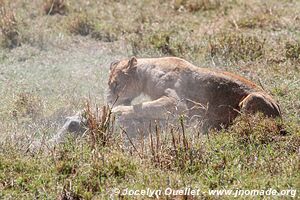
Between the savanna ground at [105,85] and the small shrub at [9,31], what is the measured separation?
0.02 m

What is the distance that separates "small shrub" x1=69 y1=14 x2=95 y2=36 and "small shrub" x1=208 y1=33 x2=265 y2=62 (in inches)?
89.6

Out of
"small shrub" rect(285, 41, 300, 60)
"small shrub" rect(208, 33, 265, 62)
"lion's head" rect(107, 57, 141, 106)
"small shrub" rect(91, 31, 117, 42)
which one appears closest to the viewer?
"lion's head" rect(107, 57, 141, 106)

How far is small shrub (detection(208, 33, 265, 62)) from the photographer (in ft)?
31.4

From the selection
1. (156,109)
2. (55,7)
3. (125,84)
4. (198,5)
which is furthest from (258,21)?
(156,109)

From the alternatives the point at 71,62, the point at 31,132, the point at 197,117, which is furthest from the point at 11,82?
the point at 197,117

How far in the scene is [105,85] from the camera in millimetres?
8586

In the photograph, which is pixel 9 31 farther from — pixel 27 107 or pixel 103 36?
pixel 27 107

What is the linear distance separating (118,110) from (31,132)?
3.14ft

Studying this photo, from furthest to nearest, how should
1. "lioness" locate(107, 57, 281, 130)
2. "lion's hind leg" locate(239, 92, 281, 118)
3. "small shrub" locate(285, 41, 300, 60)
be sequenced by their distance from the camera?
"small shrub" locate(285, 41, 300, 60)
"lioness" locate(107, 57, 281, 130)
"lion's hind leg" locate(239, 92, 281, 118)

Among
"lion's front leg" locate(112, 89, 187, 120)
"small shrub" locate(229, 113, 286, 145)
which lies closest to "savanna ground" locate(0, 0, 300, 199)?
"small shrub" locate(229, 113, 286, 145)

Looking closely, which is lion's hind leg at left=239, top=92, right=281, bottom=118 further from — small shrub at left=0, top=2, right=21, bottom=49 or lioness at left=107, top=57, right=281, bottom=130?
small shrub at left=0, top=2, right=21, bottom=49

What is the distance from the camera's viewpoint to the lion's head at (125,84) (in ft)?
25.2

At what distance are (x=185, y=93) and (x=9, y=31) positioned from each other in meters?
4.42

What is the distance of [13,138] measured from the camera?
Answer: 21.3ft
